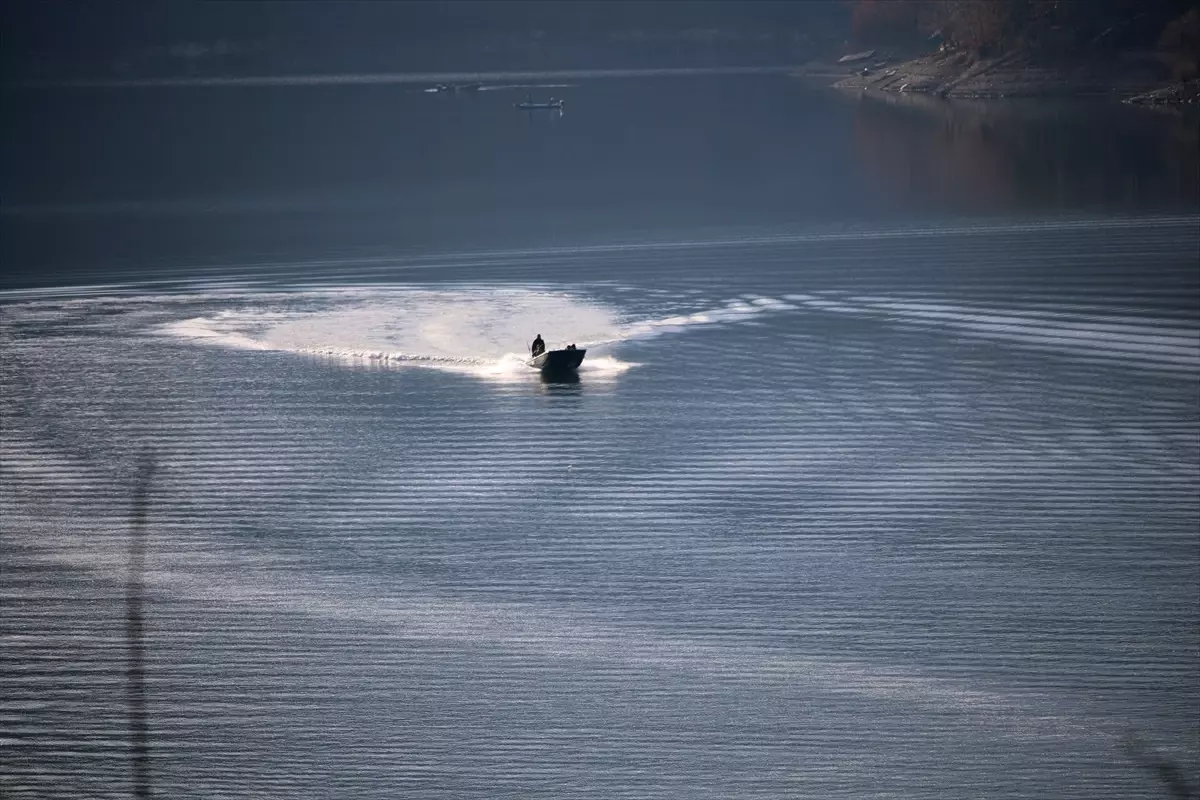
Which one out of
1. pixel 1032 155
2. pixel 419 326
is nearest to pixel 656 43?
pixel 1032 155

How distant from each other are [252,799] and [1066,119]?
6733 centimetres

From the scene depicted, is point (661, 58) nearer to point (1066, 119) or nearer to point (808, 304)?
point (1066, 119)

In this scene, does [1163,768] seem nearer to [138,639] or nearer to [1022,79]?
[138,639]

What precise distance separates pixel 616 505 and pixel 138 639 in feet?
23.5

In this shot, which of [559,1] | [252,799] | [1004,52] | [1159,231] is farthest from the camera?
[559,1]

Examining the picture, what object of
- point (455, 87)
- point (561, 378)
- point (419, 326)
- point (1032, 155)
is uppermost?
point (455, 87)

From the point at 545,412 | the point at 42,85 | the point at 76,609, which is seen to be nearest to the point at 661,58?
the point at 42,85

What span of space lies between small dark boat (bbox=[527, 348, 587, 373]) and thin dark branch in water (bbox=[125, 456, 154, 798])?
771 cm

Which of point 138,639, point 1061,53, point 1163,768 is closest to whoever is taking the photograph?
point 1163,768

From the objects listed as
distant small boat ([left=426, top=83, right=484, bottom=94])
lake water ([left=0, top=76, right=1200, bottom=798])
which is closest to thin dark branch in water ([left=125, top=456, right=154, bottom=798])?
lake water ([left=0, top=76, right=1200, bottom=798])

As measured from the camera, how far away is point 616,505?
79.9 feet

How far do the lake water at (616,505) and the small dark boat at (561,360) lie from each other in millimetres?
441

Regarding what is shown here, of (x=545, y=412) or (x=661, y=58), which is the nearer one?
(x=545, y=412)

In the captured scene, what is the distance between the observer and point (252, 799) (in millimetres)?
16469
